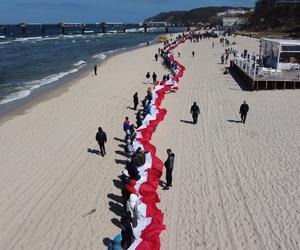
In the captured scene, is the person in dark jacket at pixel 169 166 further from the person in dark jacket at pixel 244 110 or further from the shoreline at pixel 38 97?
the shoreline at pixel 38 97

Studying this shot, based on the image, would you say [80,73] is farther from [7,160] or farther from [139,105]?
[7,160]

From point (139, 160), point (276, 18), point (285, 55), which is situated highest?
point (285, 55)

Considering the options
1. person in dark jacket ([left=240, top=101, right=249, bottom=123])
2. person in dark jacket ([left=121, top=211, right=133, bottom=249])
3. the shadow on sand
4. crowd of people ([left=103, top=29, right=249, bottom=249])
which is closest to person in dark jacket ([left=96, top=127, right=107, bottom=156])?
crowd of people ([left=103, top=29, right=249, bottom=249])

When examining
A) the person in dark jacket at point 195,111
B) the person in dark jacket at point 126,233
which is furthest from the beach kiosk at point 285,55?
the person in dark jacket at point 126,233

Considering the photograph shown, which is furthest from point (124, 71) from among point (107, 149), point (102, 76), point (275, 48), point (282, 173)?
point (282, 173)

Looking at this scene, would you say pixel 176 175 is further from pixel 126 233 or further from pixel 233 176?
pixel 126 233

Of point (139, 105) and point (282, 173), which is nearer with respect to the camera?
point (282, 173)

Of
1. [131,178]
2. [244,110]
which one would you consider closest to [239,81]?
[244,110]

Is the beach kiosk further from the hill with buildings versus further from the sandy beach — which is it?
the hill with buildings
